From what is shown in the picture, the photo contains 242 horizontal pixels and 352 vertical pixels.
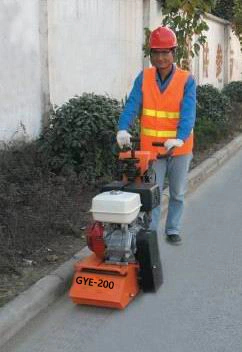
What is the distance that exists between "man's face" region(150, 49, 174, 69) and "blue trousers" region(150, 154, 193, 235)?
807 millimetres

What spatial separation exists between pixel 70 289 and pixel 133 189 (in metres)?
0.87

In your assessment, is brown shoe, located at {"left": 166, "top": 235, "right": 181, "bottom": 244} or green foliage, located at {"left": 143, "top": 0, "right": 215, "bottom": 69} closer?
brown shoe, located at {"left": 166, "top": 235, "right": 181, "bottom": 244}

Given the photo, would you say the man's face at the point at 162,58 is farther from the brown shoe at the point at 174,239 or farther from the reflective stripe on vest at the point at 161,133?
the brown shoe at the point at 174,239

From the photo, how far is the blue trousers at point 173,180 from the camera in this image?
5320 mm

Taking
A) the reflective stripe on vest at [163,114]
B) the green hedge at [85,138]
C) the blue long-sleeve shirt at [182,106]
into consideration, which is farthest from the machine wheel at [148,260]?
the green hedge at [85,138]

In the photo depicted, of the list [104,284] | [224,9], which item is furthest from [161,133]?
[224,9]

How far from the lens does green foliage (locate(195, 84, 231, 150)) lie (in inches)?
455

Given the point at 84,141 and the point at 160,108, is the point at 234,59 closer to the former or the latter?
the point at 84,141

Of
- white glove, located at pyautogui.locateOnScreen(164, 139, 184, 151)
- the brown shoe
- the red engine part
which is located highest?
white glove, located at pyautogui.locateOnScreen(164, 139, 184, 151)

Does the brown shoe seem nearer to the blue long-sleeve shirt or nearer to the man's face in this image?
the blue long-sleeve shirt

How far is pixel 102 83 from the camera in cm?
991

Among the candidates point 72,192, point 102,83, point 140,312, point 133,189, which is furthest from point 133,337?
point 102,83

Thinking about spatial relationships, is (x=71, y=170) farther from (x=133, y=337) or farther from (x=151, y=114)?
(x=133, y=337)

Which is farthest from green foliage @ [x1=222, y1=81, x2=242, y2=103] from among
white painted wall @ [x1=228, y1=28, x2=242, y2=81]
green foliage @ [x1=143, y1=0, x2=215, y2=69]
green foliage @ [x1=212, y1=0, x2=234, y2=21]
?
green foliage @ [x1=143, y1=0, x2=215, y2=69]
